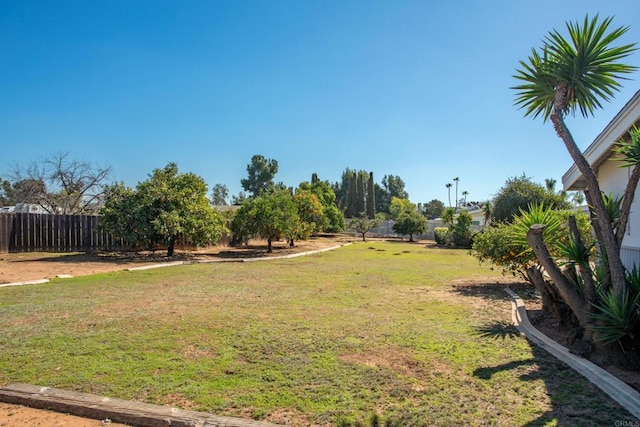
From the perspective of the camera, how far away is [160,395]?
136 inches

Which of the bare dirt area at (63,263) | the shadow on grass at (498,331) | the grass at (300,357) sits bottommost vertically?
the shadow on grass at (498,331)

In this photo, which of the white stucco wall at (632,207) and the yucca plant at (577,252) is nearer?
the yucca plant at (577,252)

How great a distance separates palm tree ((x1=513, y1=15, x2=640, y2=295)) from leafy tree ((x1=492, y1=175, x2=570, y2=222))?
72.6 ft

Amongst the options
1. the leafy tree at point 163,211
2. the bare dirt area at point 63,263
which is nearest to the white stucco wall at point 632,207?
the bare dirt area at point 63,263

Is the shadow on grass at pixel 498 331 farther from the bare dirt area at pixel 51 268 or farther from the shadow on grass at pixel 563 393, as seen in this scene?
the bare dirt area at pixel 51 268

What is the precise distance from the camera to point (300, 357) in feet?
14.5

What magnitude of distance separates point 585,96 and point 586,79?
201 mm

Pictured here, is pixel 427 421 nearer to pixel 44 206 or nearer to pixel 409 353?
pixel 409 353

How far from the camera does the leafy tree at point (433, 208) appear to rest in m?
76.7

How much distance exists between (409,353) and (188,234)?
13457 millimetres

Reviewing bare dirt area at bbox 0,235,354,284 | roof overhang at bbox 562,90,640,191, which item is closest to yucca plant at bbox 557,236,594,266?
roof overhang at bbox 562,90,640,191

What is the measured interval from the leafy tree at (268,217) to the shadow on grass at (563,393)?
16.2 meters

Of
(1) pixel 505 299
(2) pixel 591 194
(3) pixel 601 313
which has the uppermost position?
(2) pixel 591 194

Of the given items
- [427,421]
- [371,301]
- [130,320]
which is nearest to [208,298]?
[130,320]
